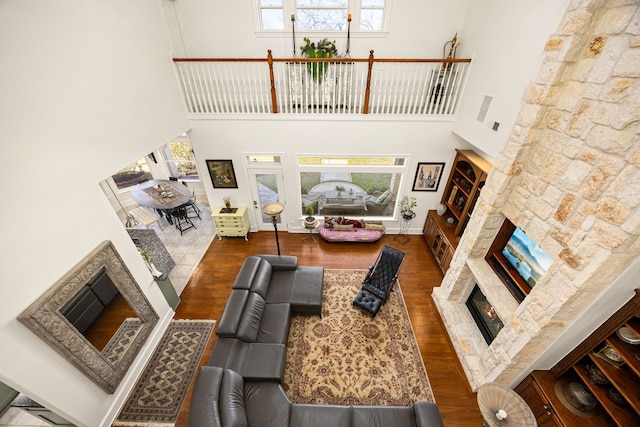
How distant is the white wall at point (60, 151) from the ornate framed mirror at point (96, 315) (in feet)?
0.30

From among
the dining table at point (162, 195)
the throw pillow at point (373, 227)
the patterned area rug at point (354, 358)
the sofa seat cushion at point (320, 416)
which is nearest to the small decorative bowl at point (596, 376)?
the patterned area rug at point (354, 358)

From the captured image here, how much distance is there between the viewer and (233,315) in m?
3.69

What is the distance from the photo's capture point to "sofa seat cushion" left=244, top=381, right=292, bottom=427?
114 inches

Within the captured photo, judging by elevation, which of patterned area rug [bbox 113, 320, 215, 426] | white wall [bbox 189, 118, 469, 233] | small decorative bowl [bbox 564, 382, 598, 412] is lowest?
patterned area rug [bbox 113, 320, 215, 426]

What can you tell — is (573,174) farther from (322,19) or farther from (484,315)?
(322,19)

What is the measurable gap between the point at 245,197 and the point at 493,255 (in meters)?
5.32

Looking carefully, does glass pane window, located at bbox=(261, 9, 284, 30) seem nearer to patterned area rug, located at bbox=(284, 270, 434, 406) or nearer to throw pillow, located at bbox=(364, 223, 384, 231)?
throw pillow, located at bbox=(364, 223, 384, 231)

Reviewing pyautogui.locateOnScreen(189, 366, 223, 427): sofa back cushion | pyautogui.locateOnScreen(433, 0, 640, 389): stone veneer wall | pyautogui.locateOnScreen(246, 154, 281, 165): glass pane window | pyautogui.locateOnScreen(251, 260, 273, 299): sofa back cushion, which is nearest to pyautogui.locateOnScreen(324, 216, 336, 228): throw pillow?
pyautogui.locateOnScreen(246, 154, 281, 165): glass pane window

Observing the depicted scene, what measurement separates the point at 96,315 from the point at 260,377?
2250 millimetres

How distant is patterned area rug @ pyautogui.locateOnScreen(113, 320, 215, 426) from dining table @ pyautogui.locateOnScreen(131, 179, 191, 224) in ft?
10.3

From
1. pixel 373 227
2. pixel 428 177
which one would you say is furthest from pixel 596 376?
pixel 373 227

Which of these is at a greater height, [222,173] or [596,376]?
[222,173]

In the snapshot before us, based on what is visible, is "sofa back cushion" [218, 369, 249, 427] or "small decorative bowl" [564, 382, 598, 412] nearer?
"small decorative bowl" [564, 382, 598, 412]

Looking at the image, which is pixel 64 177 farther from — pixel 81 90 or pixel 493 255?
pixel 493 255
